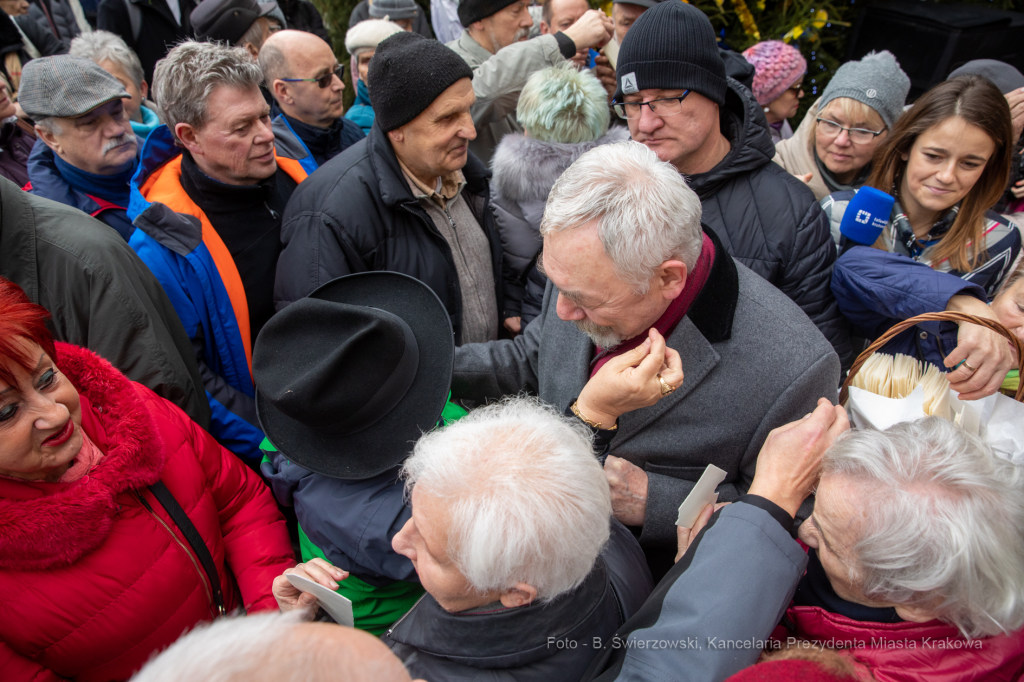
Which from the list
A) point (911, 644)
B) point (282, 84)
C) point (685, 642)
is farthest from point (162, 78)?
point (911, 644)

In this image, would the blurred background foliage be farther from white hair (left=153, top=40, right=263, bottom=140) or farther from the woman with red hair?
the woman with red hair

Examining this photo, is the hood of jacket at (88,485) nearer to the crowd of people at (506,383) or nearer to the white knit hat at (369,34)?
the crowd of people at (506,383)

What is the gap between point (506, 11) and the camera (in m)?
4.14

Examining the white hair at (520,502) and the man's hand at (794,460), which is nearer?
the white hair at (520,502)

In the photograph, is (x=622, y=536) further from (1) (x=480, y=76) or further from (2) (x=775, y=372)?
(1) (x=480, y=76)

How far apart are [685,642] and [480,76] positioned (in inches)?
137

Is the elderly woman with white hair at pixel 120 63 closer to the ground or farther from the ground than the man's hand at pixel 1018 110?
closer to the ground

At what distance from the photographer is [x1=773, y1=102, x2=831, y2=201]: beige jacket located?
10.9ft

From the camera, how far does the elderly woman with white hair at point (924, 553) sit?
3.83 ft

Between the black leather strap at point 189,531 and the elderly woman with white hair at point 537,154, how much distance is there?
1764mm

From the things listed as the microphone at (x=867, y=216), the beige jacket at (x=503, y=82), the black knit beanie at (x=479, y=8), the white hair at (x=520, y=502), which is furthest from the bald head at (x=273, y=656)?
the black knit beanie at (x=479, y=8)

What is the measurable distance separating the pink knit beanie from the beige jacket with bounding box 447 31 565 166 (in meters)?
1.58

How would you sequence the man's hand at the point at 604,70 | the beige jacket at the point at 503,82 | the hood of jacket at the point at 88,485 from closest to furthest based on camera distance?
the hood of jacket at the point at 88,485 → the beige jacket at the point at 503,82 → the man's hand at the point at 604,70

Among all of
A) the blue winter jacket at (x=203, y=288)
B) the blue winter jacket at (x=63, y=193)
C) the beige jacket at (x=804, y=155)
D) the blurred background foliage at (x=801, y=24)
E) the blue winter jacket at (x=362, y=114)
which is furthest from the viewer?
the blurred background foliage at (x=801, y=24)
